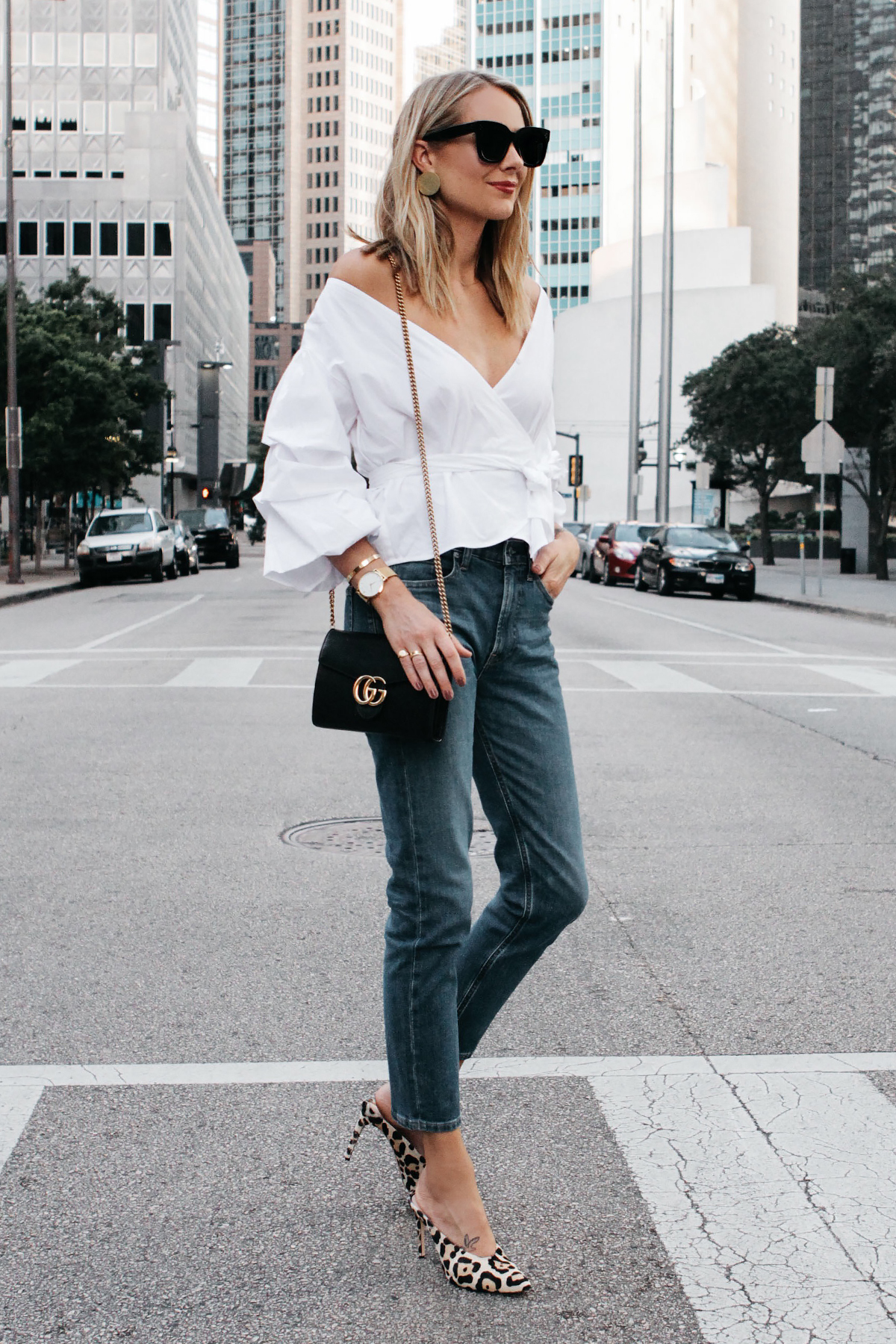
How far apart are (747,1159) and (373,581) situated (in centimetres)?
149

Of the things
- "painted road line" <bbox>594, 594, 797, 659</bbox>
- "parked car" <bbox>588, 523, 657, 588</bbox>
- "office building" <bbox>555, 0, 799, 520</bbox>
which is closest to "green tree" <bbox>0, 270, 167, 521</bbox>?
"parked car" <bbox>588, 523, 657, 588</bbox>

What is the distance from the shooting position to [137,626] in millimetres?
19812

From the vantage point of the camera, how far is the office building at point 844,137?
14112cm

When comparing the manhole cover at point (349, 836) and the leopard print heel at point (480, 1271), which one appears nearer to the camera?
the leopard print heel at point (480, 1271)

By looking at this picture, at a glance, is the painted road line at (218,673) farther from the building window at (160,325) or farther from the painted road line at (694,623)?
the building window at (160,325)

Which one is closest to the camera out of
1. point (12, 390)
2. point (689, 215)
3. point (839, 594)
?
point (839, 594)

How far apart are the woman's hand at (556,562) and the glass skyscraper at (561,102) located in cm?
15735

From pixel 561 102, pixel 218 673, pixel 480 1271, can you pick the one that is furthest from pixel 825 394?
pixel 561 102

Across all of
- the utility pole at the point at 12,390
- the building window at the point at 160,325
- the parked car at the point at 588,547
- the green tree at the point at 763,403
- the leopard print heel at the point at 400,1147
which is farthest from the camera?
the building window at the point at 160,325

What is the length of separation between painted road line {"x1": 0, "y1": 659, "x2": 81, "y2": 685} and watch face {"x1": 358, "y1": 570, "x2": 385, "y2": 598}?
10.7m

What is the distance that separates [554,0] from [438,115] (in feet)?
554

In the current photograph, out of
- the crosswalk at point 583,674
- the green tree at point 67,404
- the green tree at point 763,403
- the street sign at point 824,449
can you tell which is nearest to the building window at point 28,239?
the green tree at point 763,403

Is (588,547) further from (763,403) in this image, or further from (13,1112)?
(13,1112)

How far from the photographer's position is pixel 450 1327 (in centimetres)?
251
